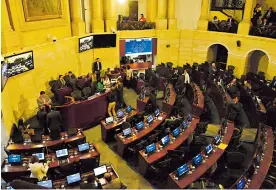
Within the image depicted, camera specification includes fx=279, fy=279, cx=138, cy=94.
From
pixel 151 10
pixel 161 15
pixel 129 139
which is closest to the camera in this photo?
pixel 129 139

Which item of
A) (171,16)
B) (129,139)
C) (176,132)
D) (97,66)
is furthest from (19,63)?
(171,16)

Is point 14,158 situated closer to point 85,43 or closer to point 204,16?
point 85,43

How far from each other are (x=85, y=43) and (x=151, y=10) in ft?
20.2

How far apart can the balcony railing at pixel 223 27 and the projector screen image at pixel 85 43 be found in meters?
8.05

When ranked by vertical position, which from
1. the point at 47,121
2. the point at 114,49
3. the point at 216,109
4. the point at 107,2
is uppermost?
the point at 107,2

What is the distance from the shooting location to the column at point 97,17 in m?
17.7

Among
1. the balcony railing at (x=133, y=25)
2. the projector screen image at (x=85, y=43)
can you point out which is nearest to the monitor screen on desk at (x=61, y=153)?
the projector screen image at (x=85, y=43)

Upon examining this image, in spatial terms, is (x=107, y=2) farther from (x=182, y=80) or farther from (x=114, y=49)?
(x=182, y=80)

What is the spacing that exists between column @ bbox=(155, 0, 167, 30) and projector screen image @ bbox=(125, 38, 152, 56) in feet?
4.12

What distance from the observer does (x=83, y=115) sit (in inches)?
469

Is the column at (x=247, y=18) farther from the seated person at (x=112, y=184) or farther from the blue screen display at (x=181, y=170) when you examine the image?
the seated person at (x=112, y=184)

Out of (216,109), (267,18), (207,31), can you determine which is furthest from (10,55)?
(267,18)

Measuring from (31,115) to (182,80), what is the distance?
7.64 metres

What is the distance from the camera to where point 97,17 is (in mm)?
17906
